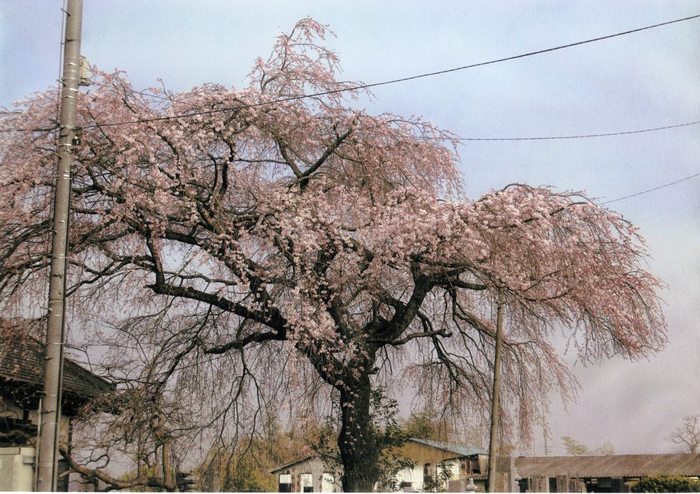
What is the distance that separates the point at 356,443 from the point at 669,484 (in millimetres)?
10165

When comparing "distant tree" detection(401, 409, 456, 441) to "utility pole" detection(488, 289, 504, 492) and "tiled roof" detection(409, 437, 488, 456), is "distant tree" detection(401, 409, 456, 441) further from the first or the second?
"tiled roof" detection(409, 437, 488, 456)

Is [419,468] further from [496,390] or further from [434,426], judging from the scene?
[496,390]

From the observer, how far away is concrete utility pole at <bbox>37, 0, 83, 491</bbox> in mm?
8875

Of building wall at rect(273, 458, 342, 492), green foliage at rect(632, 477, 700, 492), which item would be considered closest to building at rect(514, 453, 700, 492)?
green foliage at rect(632, 477, 700, 492)

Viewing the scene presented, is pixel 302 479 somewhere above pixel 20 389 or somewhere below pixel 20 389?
below

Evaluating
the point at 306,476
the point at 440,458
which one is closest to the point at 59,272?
the point at 440,458

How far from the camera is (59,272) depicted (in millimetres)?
9438

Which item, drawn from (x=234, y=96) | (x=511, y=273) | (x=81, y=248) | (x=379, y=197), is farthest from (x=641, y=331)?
(x=81, y=248)

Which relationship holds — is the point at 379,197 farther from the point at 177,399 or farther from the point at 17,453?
the point at 17,453

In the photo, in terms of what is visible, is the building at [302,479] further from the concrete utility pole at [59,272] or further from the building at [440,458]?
the concrete utility pole at [59,272]

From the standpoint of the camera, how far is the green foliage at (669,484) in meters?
20.4

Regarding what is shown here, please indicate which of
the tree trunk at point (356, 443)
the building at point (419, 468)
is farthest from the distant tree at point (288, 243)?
the building at point (419, 468)

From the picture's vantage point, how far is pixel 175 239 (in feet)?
48.5

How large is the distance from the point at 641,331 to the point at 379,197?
5.15 m
